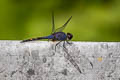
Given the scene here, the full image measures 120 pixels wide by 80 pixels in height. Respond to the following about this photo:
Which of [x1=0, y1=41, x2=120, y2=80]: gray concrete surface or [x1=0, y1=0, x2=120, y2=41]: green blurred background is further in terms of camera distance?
[x1=0, y1=0, x2=120, y2=41]: green blurred background

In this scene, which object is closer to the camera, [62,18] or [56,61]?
[56,61]

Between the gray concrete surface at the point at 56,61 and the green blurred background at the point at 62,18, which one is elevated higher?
the green blurred background at the point at 62,18

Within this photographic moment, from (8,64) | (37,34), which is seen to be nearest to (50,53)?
(8,64)

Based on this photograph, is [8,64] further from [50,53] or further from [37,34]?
[37,34]

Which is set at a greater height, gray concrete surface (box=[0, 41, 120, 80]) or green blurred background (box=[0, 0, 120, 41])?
Answer: green blurred background (box=[0, 0, 120, 41])

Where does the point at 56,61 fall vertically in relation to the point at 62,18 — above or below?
below

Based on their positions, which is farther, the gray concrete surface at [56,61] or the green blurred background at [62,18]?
the green blurred background at [62,18]
